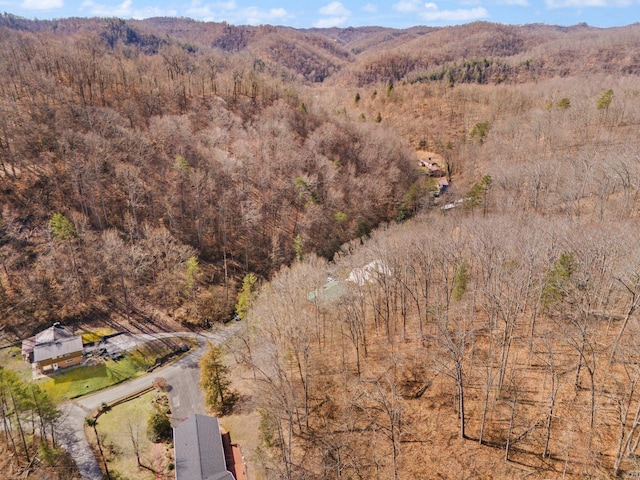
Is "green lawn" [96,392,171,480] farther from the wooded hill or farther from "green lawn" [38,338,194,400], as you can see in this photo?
the wooded hill

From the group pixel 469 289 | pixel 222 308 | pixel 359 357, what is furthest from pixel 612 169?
pixel 222 308

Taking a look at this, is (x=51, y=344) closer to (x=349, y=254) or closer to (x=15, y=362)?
(x=15, y=362)

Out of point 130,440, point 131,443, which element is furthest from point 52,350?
point 131,443

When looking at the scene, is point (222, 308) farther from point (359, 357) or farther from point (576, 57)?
point (576, 57)

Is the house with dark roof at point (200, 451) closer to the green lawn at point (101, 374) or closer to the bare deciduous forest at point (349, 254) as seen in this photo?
the bare deciduous forest at point (349, 254)

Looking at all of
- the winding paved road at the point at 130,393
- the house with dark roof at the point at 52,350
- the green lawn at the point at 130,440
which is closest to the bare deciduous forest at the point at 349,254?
the winding paved road at the point at 130,393

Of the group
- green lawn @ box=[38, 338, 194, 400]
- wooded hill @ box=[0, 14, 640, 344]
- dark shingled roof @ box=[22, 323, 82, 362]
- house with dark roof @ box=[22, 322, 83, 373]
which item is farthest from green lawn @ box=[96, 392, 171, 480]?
wooded hill @ box=[0, 14, 640, 344]
